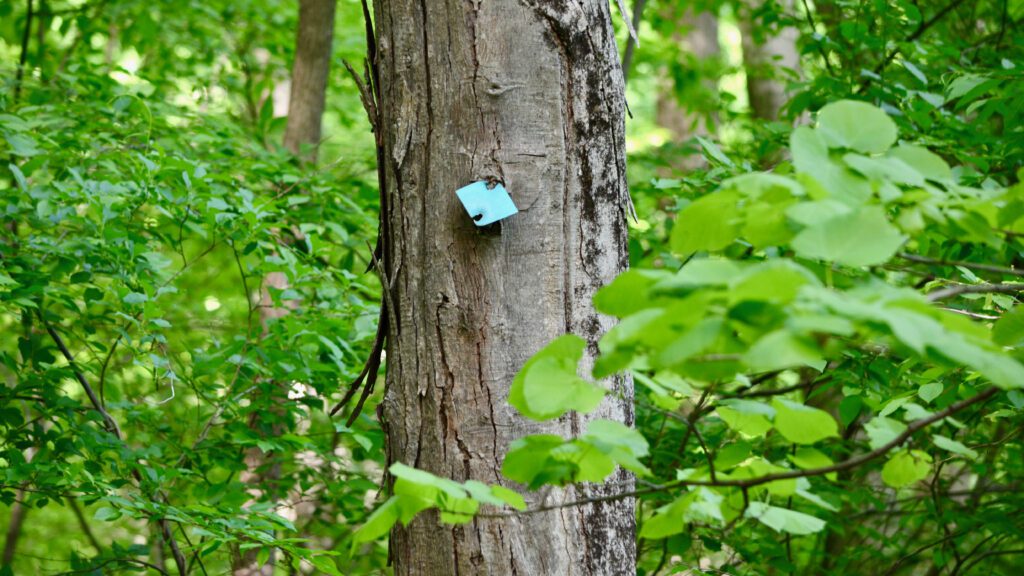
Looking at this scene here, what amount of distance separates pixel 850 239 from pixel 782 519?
0.48m

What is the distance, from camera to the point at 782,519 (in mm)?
1253

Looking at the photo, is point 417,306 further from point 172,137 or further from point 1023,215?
point 172,137

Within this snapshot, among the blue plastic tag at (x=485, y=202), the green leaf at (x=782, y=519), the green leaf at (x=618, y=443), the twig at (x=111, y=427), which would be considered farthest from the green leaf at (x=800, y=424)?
the twig at (x=111, y=427)

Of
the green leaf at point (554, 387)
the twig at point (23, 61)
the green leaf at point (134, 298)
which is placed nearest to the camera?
the green leaf at point (554, 387)

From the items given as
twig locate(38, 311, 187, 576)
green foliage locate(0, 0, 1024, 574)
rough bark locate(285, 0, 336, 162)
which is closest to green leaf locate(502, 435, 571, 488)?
green foliage locate(0, 0, 1024, 574)

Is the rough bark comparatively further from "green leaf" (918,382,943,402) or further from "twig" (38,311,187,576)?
"green leaf" (918,382,943,402)

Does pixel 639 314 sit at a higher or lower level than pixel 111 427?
higher

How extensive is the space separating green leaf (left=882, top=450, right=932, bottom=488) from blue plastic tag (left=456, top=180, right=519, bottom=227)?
0.78m

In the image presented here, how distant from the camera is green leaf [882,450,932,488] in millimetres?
1266

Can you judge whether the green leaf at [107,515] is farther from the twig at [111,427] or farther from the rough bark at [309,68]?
the rough bark at [309,68]

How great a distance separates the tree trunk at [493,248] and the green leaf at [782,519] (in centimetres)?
47

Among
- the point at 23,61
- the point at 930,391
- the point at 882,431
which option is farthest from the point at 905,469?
the point at 23,61

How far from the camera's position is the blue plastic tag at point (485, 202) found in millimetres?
1592

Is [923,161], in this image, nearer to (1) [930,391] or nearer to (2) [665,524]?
(2) [665,524]
